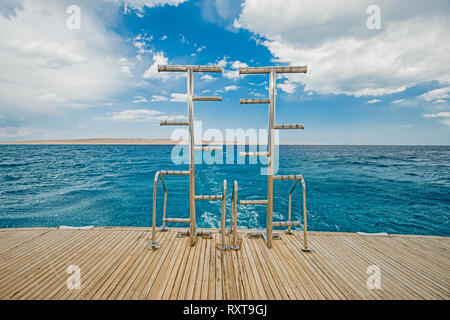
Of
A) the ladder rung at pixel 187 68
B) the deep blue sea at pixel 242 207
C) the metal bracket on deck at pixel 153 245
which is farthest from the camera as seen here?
the deep blue sea at pixel 242 207

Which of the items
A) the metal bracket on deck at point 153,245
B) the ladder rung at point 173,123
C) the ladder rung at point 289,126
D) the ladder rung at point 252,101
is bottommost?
the metal bracket on deck at point 153,245

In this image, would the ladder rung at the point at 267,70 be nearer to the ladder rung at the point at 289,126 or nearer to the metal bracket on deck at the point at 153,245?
the ladder rung at the point at 289,126

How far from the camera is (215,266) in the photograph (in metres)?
2.94

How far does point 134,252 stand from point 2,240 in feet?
10.2

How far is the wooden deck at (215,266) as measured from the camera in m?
2.45

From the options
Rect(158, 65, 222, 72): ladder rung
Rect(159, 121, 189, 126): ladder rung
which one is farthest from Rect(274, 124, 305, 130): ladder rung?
Rect(159, 121, 189, 126): ladder rung

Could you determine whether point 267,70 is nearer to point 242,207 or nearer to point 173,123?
point 173,123

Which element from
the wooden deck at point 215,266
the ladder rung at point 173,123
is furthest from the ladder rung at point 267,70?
the wooden deck at point 215,266

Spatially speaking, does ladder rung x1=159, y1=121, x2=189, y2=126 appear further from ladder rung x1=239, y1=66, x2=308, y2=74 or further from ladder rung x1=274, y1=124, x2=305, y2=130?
ladder rung x1=274, y1=124, x2=305, y2=130

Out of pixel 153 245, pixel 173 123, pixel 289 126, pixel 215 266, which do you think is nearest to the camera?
pixel 215 266

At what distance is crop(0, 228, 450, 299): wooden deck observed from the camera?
245 cm

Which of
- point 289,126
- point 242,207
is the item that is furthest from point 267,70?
point 242,207

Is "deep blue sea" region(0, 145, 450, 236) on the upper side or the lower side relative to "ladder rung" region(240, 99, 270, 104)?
lower
